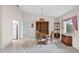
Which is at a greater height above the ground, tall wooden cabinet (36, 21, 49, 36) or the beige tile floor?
tall wooden cabinet (36, 21, 49, 36)

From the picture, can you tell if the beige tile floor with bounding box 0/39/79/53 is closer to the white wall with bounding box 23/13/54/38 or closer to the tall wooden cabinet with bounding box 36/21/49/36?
the white wall with bounding box 23/13/54/38

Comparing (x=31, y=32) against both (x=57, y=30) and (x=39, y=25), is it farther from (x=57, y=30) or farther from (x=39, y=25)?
(x=57, y=30)

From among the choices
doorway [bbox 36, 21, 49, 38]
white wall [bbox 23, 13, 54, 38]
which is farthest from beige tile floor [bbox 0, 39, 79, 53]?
doorway [bbox 36, 21, 49, 38]

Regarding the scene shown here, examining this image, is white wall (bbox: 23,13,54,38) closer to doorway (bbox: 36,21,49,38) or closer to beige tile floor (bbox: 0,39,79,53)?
doorway (bbox: 36,21,49,38)

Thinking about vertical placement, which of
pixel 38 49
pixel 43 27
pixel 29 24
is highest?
pixel 29 24

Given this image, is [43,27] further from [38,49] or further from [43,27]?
[38,49]

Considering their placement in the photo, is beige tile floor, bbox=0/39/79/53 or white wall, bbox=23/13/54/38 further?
white wall, bbox=23/13/54/38

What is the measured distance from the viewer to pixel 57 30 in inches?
565

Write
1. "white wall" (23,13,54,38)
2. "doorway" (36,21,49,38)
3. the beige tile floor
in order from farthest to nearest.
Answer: "doorway" (36,21,49,38), "white wall" (23,13,54,38), the beige tile floor

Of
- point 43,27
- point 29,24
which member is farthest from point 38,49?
point 43,27

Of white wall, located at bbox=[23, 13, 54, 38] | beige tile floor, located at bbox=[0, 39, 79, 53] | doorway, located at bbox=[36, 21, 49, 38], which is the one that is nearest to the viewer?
beige tile floor, located at bbox=[0, 39, 79, 53]

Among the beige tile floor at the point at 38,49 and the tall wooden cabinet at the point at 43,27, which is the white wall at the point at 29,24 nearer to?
the tall wooden cabinet at the point at 43,27
